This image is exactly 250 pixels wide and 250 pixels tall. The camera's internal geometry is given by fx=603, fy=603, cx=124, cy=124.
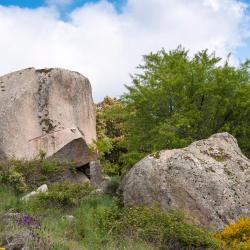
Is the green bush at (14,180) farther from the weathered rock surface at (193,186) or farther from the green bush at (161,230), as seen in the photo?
the green bush at (161,230)

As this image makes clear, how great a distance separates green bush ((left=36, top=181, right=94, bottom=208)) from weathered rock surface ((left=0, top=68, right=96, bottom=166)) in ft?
16.7

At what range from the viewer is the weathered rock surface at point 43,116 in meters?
20.1

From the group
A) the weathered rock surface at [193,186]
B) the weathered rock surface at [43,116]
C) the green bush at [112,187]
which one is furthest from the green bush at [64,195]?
the weathered rock surface at [43,116]

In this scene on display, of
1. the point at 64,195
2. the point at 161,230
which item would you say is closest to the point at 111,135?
the point at 64,195

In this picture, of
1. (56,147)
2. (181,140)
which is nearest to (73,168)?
(56,147)

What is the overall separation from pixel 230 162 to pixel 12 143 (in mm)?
8363

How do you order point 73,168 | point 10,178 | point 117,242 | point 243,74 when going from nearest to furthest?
point 117,242 → point 10,178 → point 243,74 → point 73,168

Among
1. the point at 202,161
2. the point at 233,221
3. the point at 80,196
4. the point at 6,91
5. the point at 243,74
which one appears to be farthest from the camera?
the point at 6,91

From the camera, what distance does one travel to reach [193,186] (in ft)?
43.5

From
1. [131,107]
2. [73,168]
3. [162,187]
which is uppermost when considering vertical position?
[131,107]

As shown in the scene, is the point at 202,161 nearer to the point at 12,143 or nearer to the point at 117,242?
the point at 117,242

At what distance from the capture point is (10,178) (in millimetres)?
16625

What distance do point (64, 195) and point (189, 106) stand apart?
5032mm

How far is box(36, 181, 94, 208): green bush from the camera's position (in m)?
14.1
